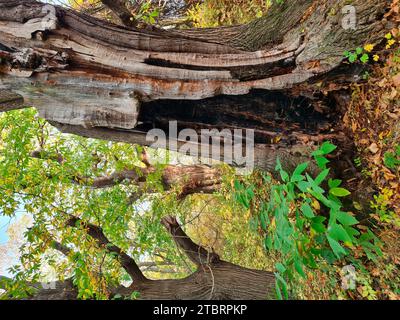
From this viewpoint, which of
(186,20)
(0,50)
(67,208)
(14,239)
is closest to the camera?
(0,50)

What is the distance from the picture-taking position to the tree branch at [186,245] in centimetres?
487

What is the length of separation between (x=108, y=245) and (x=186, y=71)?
2.43 meters

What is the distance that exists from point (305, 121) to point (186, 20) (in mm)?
4418

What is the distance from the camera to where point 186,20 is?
658 cm

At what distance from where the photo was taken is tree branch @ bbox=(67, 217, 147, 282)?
4250 millimetres

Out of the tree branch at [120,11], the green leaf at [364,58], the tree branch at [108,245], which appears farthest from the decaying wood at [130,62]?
the tree branch at [108,245]

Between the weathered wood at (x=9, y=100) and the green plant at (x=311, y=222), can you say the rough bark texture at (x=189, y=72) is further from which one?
the green plant at (x=311, y=222)

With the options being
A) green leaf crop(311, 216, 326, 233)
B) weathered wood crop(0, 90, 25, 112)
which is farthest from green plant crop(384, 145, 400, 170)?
weathered wood crop(0, 90, 25, 112)

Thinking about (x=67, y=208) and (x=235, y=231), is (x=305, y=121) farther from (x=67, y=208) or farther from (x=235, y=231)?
(x=235, y=231)

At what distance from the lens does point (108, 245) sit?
4.18 m

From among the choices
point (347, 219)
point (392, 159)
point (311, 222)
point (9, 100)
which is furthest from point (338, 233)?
point (9, 100)

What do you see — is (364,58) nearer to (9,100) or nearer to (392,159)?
(392,159)

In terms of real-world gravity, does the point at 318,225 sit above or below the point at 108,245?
below
